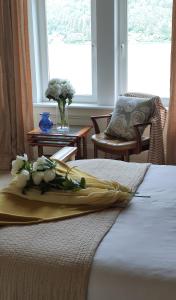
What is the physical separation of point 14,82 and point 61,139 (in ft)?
2.61

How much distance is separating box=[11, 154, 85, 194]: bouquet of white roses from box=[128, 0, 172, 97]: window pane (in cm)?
244

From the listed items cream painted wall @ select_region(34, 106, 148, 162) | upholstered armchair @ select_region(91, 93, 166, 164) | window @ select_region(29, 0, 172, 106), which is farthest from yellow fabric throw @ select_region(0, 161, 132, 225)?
window @ select_region(29, 0, 172, 106)

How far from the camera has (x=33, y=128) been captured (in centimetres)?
457

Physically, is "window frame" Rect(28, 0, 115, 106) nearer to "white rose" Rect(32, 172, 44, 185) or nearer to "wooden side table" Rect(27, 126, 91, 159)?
"wooden side table" Rect(27, 126, 91, 159)

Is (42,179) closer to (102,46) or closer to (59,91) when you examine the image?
(59,91)

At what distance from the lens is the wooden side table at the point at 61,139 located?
4.12 m

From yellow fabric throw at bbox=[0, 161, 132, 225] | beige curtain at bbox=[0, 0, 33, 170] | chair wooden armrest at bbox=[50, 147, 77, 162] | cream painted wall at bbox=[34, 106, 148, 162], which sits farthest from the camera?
cream painted wall at bbox=[34, 106, 148, 162]

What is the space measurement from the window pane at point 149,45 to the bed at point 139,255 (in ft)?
7.88

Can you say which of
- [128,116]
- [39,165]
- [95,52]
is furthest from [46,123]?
[39,165]

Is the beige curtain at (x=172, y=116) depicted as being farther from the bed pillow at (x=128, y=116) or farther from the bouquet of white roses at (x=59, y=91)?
the bouquet of white roses at (x=59, y=91)

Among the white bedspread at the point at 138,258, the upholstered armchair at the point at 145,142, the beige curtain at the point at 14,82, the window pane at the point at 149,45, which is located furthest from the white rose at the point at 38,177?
the window pane at the point at 149,45


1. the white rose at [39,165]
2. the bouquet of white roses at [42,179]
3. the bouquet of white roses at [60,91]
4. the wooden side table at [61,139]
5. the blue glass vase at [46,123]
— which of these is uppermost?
the bouquet of white roses at [60,91]

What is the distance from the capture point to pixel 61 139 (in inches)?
163

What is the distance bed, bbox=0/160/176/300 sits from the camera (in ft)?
5.31
